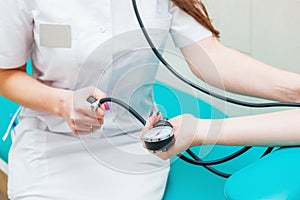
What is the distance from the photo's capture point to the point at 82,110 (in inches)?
34.8

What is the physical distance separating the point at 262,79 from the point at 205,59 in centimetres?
16

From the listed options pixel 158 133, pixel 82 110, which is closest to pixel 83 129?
pixel 82 110

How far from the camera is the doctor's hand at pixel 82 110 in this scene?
88 cm

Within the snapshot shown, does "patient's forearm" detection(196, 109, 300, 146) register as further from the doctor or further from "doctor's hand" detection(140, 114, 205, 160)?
→ the doctor

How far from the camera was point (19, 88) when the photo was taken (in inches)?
38.7

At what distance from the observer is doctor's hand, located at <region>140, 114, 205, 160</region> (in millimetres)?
886

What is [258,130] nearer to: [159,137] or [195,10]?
[159,137]

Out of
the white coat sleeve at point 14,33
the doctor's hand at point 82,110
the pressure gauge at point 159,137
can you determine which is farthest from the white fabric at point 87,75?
the pressure gauge at point 159,137

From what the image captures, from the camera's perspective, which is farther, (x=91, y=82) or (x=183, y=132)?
(x=91, y=82)

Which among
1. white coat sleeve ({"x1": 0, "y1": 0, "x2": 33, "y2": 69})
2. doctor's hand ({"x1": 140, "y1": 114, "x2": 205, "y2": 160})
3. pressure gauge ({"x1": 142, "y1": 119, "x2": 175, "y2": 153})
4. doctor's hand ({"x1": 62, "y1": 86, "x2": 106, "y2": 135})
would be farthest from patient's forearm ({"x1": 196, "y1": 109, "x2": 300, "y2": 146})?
white coat sleeve ({"x1": 0, "y1": 0, "x2": 33, "y2": 69})

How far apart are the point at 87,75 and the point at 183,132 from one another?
0.27m

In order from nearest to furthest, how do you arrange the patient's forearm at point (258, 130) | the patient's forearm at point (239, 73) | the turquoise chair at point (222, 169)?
the turquoise chair at point (222, 169) → the patient's forearm at point (258, 130) → the patient's forearm at point (239, 73)

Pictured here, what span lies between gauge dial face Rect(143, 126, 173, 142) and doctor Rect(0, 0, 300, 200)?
4.5 inches

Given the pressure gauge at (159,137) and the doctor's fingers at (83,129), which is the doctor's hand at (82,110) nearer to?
the doctor's fingers at (83,129)
